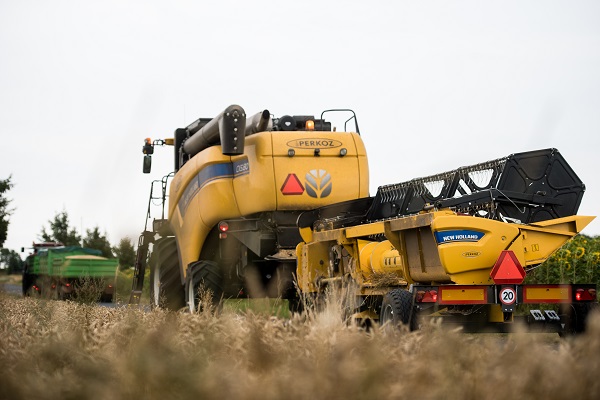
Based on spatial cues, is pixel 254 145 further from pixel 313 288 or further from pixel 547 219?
pixel 547 219

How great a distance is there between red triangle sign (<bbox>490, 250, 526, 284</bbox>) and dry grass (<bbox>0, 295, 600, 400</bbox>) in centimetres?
326

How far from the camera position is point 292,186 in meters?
15.5

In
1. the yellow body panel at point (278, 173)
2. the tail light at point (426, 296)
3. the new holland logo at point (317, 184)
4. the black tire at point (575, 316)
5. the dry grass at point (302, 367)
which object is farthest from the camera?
the new holland logo at point (317, 184)

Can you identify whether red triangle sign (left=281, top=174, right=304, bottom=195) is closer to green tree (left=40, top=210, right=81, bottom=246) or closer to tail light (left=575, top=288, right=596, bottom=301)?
tail light (left=575, top=288, right=596, bottom=301)

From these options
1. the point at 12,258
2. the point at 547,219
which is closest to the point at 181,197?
the point at 547,219

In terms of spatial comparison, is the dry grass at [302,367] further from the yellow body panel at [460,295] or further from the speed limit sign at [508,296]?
the speed limit sign at [508,296]

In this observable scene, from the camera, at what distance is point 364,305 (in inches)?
482

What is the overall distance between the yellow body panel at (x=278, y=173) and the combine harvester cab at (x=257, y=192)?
0.02 m

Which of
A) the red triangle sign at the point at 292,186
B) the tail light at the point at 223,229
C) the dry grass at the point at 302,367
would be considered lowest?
the dry grass at the point at 302,367

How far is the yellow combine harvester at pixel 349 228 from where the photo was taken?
1011cm

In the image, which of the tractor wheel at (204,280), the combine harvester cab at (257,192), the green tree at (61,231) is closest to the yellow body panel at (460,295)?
the combine harvester cab at (257,192)

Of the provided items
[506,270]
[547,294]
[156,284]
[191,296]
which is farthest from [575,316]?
[156,284]

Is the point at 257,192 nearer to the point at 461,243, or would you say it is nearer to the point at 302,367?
the point at 461,243

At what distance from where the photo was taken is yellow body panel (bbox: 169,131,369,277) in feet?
Answer: 50.8
